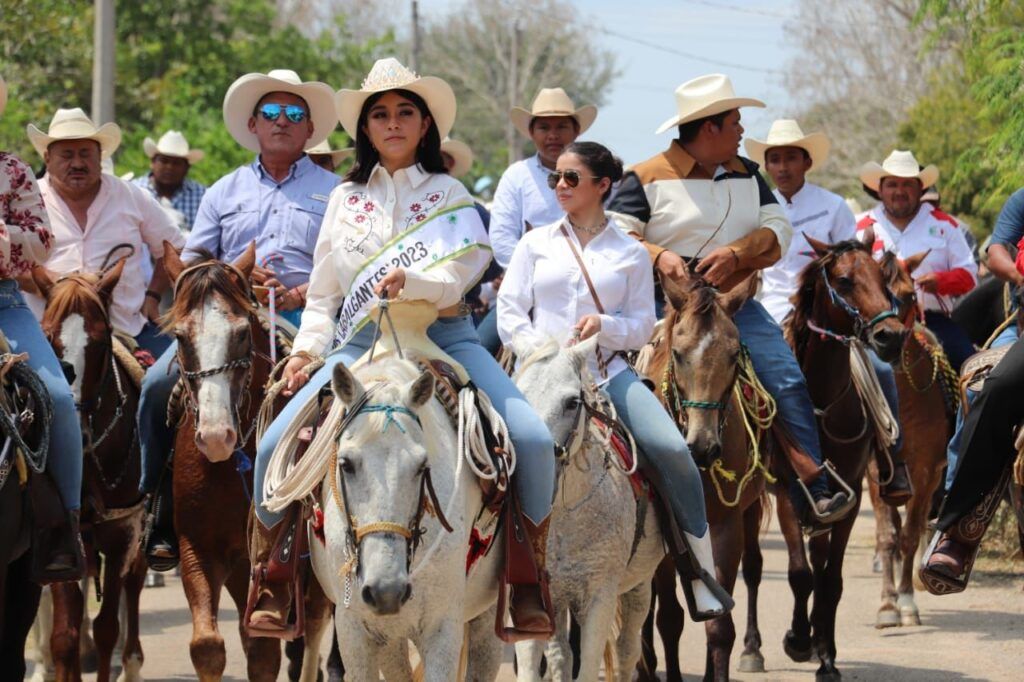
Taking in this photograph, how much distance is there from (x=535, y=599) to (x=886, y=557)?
6.79 meters

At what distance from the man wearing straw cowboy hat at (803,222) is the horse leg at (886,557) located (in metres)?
0.58

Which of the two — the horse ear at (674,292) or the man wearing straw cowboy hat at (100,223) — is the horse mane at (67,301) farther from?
the horse ear at (674,292)

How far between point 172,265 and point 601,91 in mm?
57904

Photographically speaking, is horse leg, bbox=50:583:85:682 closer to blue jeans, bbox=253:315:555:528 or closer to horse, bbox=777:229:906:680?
blue jeans, bbox=253:315:555:528

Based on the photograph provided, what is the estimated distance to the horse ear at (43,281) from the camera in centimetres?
989

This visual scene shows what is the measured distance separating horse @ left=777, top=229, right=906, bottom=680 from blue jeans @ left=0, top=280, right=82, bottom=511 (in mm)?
5042

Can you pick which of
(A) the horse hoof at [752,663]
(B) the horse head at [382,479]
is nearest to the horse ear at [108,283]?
(B) the horse head at [382,479]

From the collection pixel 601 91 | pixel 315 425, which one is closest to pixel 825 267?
pixel 315 425

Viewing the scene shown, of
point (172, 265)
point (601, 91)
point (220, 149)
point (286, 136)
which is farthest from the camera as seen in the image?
point (601, 91)

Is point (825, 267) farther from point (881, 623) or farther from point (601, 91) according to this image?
point (601, 91)

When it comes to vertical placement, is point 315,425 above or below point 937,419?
above

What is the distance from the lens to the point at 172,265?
896cm

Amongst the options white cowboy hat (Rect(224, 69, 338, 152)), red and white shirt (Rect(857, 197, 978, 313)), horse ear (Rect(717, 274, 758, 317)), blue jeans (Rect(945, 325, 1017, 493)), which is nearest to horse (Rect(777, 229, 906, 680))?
blue jeans (Rect(945, 325, 1017, 493))

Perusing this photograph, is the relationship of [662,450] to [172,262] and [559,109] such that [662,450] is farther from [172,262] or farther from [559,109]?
[559,109]
